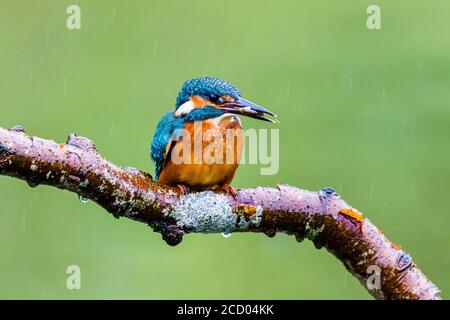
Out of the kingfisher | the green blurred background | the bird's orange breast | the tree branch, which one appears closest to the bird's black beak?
the kingfisher

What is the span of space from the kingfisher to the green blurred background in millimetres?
2935

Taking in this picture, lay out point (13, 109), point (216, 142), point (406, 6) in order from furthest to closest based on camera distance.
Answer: point (406, 6) < point (13, 109) < point (216, 142)

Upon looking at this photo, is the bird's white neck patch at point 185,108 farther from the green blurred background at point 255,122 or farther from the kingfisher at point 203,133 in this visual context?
the green blurred background at point 255,122

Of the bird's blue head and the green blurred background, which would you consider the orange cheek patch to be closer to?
the bird's blue head

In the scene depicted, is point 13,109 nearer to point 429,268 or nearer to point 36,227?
point 36,227

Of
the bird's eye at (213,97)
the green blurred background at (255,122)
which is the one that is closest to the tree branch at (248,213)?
the bird's eye at (213,97)

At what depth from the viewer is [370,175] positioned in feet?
21.3

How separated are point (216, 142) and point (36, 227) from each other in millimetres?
3900

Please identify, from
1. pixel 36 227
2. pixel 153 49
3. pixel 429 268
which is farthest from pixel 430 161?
pixel 36 227

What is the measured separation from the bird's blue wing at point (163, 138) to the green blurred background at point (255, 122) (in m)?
2.91

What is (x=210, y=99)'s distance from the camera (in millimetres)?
3107

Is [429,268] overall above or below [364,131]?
below

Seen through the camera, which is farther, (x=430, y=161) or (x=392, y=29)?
(x=392, y=29)

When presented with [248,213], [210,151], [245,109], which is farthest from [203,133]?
[248,213]
